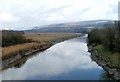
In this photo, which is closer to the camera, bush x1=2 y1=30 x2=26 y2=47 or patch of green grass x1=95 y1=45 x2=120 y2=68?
patch of green grass x1=95 y1=45 x2=120 y2=68

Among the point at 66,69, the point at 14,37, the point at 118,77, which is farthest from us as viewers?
the point at 14,37

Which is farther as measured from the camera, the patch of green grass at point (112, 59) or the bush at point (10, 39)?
the bush at point (10, 39)

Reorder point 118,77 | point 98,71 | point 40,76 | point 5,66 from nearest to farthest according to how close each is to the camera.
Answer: point 118,77 < point 40,76 < point 98,71 < point 5,66

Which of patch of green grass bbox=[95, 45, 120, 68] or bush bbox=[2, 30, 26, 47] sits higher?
bush bbox=[2, 30, 26, 47]

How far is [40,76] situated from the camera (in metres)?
15.4

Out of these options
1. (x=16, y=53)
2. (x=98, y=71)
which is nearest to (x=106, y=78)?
(x=98, y=71)

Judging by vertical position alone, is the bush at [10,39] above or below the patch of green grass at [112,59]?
above

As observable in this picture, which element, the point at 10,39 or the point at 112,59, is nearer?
the point at 112,59

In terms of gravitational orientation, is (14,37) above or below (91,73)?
above

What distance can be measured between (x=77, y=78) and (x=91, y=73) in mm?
2174

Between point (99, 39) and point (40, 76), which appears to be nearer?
point (40, 76)

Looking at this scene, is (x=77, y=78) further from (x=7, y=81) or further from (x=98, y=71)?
(x=7, y=81)

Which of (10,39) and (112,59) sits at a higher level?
(10,39)

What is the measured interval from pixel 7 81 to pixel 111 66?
993 cm
